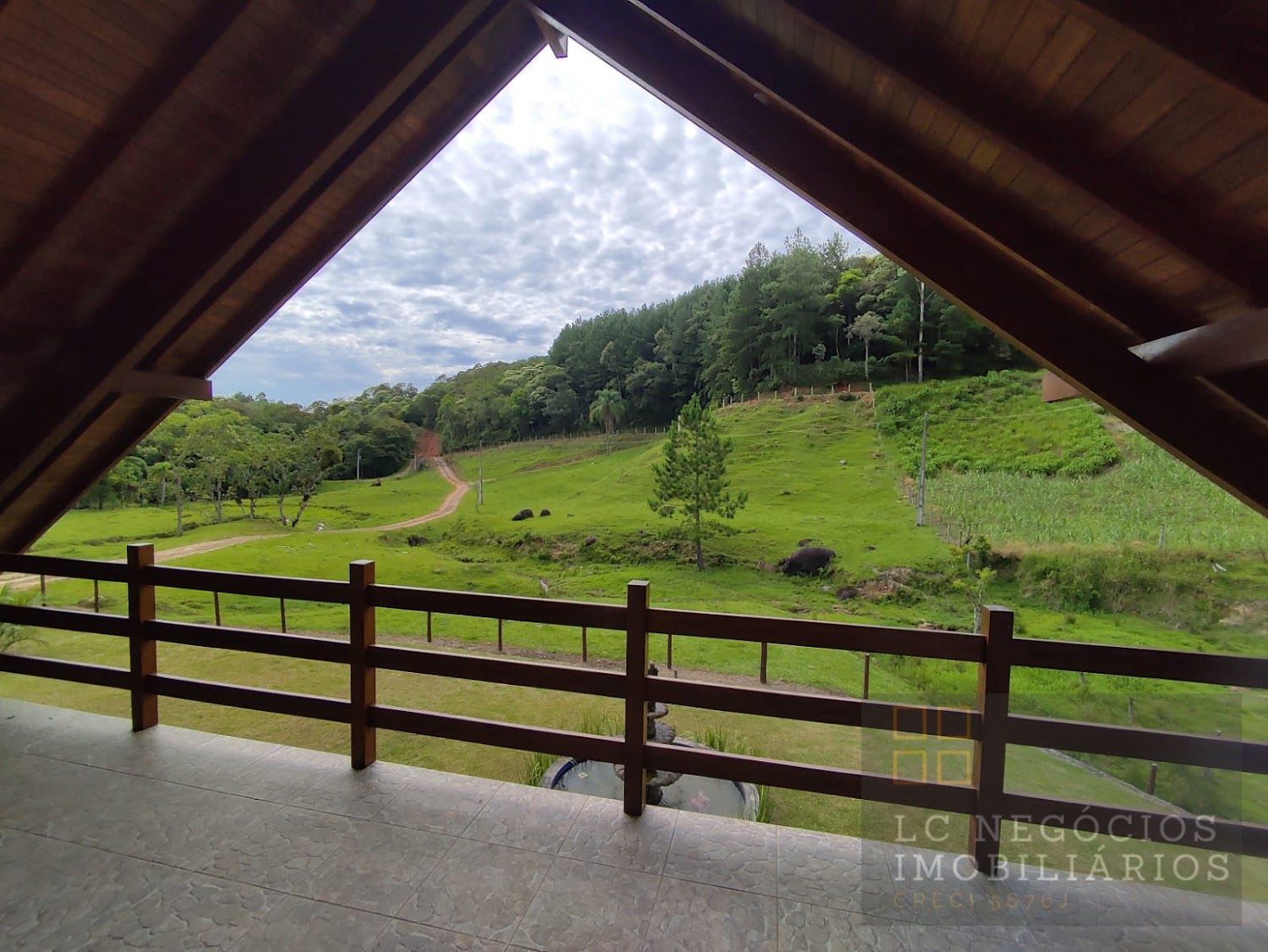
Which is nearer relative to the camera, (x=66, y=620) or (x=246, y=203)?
(x=246, y=203)

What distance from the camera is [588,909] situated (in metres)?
1.84

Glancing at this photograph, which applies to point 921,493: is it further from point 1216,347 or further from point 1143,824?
point 1216,347

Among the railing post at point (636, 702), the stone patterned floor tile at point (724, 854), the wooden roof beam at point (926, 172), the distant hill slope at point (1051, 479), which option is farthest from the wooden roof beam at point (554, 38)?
the distant hill slope at point (1051, 479)

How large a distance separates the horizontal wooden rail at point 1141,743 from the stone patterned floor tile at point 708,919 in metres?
1.15

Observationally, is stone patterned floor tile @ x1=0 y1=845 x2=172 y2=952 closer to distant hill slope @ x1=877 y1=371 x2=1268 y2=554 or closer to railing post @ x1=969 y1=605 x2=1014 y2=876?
railing post @ x1=969 y1=605 x2=1014 y2=876

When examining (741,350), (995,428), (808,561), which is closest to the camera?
(808,561)

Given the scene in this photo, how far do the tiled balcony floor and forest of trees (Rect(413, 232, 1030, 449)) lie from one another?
30133 mm

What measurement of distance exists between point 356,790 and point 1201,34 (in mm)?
3834

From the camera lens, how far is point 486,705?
19.8 feet

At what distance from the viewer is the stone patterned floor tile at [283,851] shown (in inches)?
78.1

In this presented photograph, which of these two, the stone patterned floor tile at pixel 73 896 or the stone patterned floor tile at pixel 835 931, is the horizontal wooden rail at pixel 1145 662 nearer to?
the stone patterned floor tile at pixel 835 931

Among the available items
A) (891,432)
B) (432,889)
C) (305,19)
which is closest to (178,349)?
(305,19)

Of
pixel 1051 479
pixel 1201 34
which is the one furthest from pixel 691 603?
pixel 1051 479

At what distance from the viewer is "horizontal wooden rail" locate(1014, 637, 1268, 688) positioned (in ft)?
5.91
